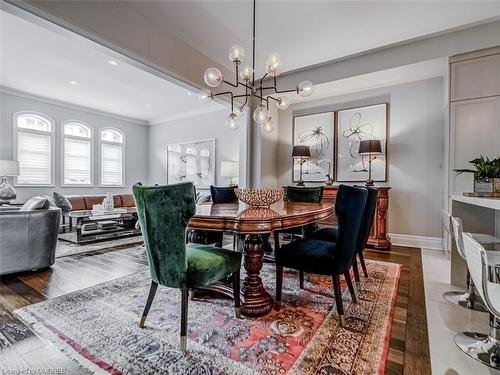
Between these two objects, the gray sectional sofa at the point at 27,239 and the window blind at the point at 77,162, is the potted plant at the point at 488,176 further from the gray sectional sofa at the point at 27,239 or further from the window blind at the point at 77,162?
the window blind at the point at 77,162

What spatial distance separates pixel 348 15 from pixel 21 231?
4.35m

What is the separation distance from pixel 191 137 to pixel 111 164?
95.1 inches

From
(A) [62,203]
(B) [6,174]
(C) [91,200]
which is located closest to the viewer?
(B) [6,174]

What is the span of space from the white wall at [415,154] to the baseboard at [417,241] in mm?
61

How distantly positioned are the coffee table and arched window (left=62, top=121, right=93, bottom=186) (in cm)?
218

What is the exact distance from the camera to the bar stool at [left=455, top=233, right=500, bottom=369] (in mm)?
1151

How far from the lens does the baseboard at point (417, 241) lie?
3.93 meters

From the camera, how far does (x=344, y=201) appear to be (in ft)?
5.97

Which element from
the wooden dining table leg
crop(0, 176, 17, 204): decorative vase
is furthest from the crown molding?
the wooden dining table leg

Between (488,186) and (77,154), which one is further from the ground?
(77,154)

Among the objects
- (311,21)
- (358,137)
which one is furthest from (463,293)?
(311,21)

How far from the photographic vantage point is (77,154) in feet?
21.6

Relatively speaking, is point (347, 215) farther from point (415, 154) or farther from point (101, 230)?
point (101, 230)

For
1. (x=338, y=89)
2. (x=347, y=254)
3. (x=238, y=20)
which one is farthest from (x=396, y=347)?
(x=338, y=89)
